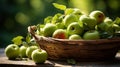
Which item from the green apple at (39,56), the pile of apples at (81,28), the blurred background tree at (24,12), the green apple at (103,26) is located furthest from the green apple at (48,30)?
the blurred background tree at (24,12)

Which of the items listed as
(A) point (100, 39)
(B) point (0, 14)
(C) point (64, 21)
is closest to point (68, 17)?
(C) point (64, 21)

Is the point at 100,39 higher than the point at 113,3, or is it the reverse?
the point at 113,3

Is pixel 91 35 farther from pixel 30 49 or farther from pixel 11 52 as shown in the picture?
pixel 11 52

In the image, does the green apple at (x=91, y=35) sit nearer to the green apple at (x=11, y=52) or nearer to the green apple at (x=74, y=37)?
the green apple at (x=74, y=37)

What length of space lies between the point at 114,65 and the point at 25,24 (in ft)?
7.31

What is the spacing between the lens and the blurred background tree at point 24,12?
416 cm

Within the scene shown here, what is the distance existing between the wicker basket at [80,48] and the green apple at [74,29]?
0.08m

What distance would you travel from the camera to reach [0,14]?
14.3 ft

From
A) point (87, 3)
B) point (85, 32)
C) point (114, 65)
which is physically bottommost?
point (114, 65)

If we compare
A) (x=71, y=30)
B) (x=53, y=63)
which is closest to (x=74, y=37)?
(x=71, y=30)

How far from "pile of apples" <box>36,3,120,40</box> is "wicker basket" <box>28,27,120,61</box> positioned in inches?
1.5

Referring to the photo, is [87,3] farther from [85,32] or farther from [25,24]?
[85,32]

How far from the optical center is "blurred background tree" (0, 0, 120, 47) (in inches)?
164

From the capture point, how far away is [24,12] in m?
4.38
